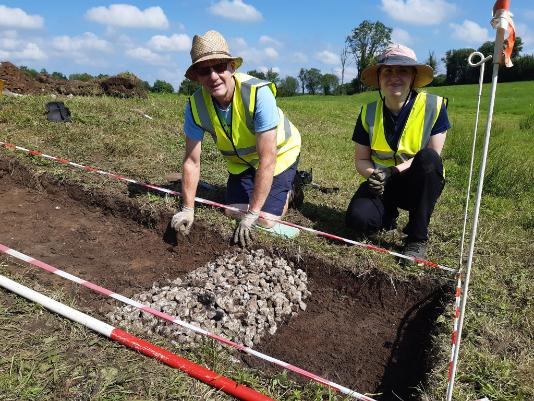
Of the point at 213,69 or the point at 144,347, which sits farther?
the point at 213,69

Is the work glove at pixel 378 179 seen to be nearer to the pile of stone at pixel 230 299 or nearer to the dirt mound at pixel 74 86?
the pile of stone at pixel 230 299

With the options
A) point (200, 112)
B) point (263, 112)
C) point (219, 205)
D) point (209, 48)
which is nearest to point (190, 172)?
point (219, 205)

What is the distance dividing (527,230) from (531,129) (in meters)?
11.6

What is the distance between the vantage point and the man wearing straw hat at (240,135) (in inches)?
139

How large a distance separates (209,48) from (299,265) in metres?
1.86

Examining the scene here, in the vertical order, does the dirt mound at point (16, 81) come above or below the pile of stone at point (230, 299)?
above

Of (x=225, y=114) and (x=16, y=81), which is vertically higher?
(x=16, y=81)

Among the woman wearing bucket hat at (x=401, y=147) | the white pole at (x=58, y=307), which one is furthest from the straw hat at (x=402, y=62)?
the white pole at (x=58, y=307)

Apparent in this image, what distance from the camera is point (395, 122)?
11.9 ft

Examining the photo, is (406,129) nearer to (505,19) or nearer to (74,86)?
(505,19)

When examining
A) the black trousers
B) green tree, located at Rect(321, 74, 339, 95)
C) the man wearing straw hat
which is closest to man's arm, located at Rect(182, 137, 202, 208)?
the man wearing straw hat

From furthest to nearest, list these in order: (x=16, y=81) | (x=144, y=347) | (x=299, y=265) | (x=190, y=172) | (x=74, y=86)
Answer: (x=74, y=86), (x=16, y=81), (x=190, y=172), (x=299, y=265), (x=144, y=347)

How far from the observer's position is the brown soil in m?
2.85

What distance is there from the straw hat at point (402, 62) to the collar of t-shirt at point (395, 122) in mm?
154
